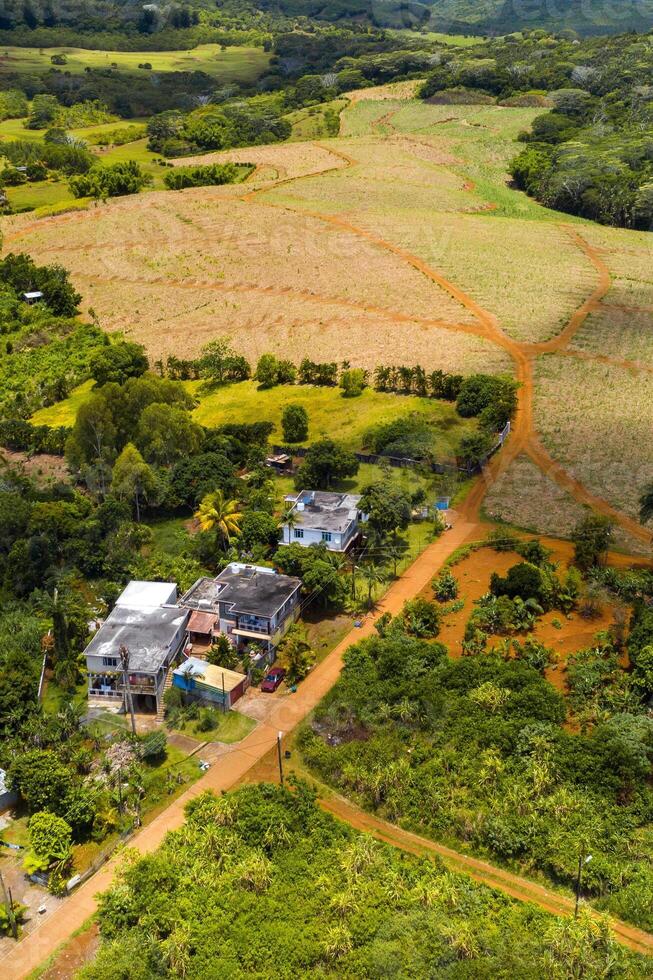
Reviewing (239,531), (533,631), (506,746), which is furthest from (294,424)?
(506,746)

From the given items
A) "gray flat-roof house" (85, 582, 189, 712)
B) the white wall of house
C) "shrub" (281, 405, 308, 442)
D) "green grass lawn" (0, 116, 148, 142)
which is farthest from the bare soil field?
"green grass lawn" (0, 116, 148, 142)

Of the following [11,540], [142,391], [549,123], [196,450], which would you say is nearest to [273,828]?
[11,540]

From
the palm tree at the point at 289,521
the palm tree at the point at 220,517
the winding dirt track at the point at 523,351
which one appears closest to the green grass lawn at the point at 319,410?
the winding dirt track at the point at 523,351

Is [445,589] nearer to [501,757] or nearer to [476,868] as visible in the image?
[501,757]

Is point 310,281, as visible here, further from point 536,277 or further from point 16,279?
point 16,279

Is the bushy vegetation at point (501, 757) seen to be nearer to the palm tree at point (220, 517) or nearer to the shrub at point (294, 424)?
the palm tree at point (220, 517)

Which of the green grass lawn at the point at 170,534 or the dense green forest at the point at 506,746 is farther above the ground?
the dense green forest at the point at 506,746
